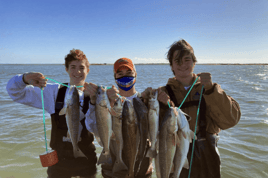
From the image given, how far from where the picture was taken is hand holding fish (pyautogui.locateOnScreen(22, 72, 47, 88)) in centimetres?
350

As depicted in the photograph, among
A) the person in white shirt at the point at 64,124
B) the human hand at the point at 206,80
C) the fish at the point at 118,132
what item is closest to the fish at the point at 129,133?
the fish at the point at 118,132

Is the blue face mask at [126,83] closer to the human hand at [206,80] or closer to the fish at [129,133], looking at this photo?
the fish at [129,133]

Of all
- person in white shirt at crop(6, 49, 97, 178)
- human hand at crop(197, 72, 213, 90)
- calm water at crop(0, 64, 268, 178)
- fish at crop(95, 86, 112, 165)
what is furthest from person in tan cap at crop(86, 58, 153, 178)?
calm water at crop(0, 64, 268, 178)

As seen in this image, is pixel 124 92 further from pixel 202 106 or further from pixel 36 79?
pixel 36 79

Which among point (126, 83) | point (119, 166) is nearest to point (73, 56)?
point (126, 83)

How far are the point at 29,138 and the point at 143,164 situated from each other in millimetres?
7495

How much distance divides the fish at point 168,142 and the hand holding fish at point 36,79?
2.54 m

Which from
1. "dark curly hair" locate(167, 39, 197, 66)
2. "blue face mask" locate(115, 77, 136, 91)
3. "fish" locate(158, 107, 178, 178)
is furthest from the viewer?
"blue face mask" locate(115, 77, 136, 91)

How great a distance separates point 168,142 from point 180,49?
186 cm

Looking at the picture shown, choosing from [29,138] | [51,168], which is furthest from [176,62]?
[29,138]

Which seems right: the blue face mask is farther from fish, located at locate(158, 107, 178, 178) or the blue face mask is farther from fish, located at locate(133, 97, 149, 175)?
fish, located at locate(158, 107, 178, 178)

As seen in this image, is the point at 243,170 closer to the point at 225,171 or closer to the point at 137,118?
the point at 225,171

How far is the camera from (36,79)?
3.56 metres

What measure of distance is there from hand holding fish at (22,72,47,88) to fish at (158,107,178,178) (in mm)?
2539
